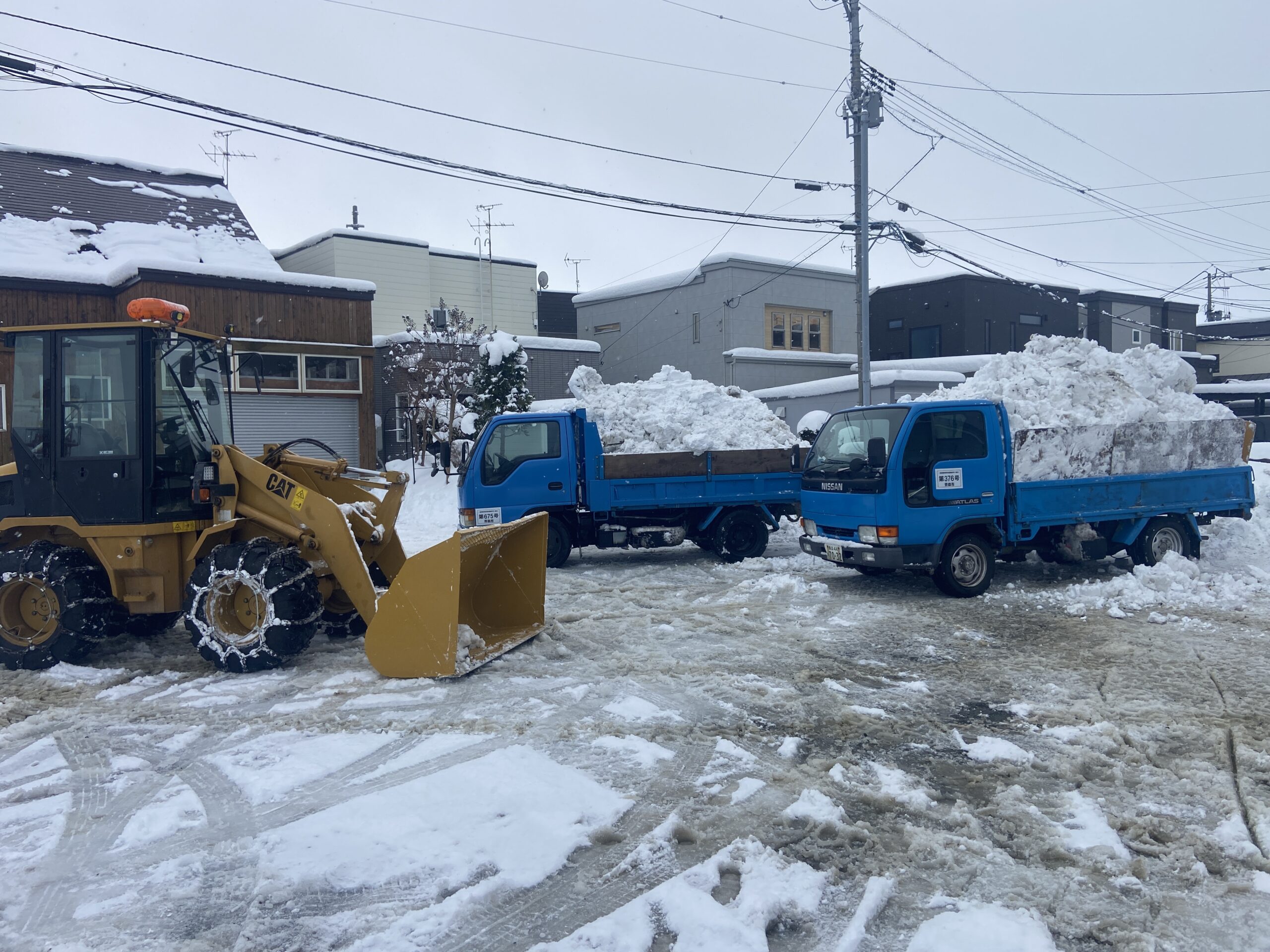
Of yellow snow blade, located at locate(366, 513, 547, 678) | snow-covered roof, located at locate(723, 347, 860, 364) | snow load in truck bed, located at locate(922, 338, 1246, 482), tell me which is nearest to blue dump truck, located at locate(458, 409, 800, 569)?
snow load in truck bed, located at locate(922, 338, 1246, 482)

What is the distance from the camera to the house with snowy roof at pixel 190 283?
18.0m

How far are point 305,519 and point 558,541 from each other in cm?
544

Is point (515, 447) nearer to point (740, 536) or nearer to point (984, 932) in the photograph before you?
point (740, 536)

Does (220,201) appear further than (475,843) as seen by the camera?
Yes

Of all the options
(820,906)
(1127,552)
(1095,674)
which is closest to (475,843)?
(820,906)

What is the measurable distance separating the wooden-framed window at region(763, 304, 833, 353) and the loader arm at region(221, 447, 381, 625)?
2281cm

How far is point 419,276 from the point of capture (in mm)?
33188

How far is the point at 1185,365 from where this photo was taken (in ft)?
38.7

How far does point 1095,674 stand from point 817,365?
2315 cm

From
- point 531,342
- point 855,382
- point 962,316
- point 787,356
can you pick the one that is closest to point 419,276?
point 531,342

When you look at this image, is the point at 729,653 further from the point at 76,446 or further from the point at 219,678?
the point at 76,446

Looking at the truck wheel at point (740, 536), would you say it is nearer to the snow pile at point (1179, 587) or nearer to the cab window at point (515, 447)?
the cab window at point (515, 447)

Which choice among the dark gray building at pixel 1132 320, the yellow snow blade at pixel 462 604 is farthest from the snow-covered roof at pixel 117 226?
the dark gray building at pixel 1132 320

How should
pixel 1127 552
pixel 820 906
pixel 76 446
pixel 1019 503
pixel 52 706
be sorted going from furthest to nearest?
pixel 1127 552, pixel 1019 503, pixel 76 446, pixel 52 706, pixel 820 906
